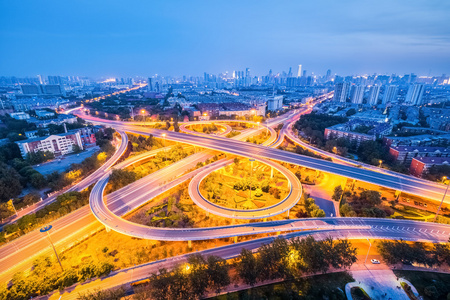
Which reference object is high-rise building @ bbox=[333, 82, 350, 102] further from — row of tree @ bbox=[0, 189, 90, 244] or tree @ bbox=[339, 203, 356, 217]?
row of tree @ bbox=[0, 189, 90, 244]

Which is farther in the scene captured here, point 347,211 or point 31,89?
point 31,89

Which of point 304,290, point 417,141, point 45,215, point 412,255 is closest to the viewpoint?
point 304,290

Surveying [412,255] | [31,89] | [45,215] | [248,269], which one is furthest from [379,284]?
[31,89]

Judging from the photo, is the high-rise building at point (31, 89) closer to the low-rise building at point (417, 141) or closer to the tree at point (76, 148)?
the tree at point (76, 148)

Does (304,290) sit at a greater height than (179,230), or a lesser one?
lesser

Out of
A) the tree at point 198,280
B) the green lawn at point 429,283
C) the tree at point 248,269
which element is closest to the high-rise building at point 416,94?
the green lawn at point 429,283

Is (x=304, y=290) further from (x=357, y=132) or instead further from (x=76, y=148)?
(x=357, y=132)

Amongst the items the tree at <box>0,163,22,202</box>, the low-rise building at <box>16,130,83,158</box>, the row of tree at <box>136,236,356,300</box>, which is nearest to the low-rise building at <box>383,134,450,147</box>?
the row of tree at <box>136,236,356,300</box>
